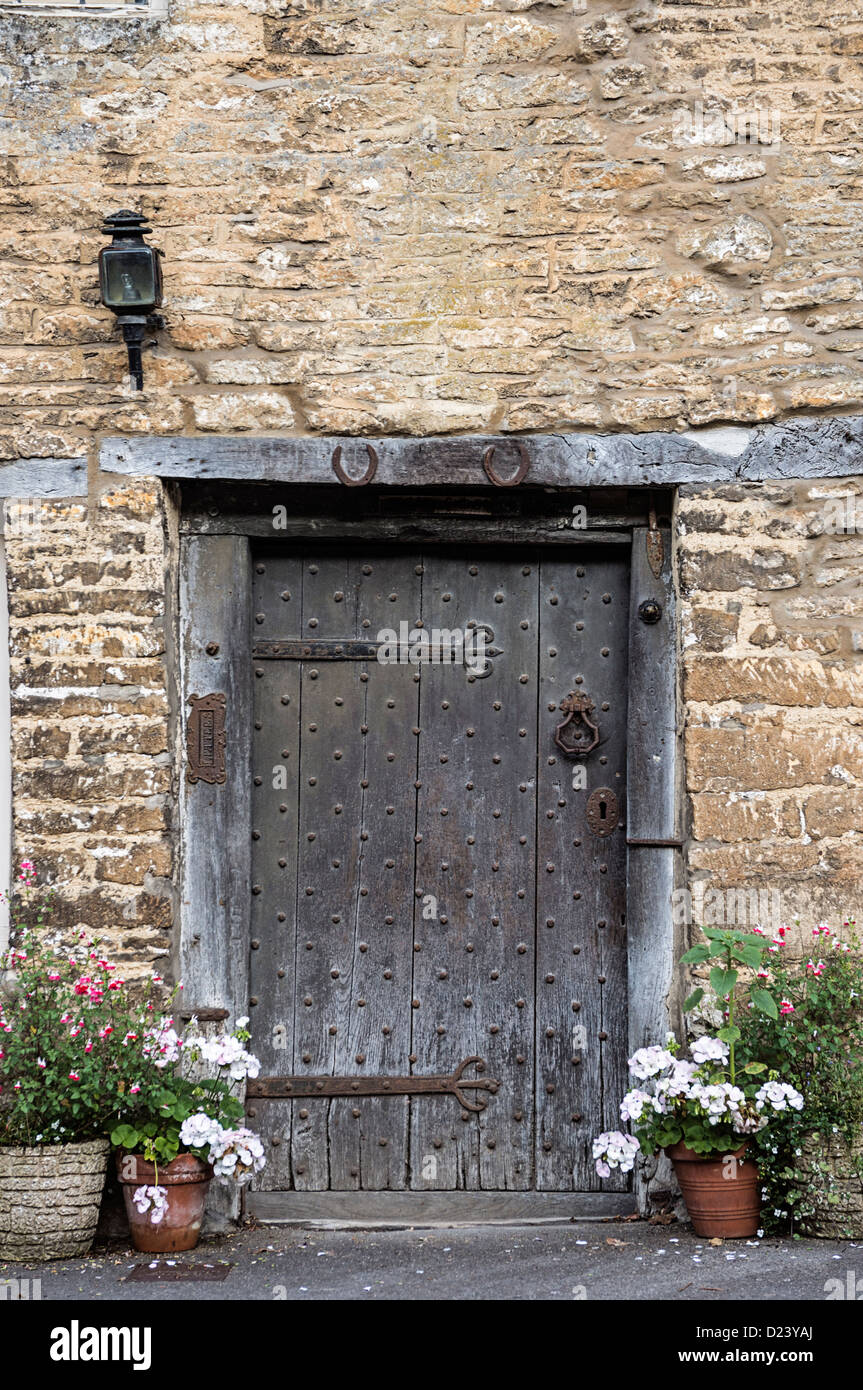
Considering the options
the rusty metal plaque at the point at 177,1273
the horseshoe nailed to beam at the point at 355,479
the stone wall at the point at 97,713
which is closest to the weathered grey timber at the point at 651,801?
the horseshoe nailed to beam at the point at 355,479

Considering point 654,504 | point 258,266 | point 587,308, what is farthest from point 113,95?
point 654,504

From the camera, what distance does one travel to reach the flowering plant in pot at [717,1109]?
3.48 meters

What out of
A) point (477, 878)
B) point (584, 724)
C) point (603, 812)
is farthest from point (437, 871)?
point (584, 724)

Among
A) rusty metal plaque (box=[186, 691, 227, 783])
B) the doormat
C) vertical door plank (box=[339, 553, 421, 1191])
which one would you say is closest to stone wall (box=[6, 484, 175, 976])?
rusty metal plaque (box=[186, 691, 227, 783])

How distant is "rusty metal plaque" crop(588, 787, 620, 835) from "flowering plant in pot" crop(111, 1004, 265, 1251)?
1290 millimetres

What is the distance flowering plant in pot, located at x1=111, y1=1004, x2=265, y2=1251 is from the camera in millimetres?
3492

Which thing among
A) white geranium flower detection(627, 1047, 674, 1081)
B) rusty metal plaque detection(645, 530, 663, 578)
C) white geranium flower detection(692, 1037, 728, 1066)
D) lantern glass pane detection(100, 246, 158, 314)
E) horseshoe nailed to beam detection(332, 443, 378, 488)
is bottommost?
white geranium flower detection(627, 1047, 674, 1081)

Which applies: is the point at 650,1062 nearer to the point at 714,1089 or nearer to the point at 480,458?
the point at 714,1089

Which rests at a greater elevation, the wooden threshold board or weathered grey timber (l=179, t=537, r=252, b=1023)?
weathered grey timber (l=179, t=537, r=252, b=1023)

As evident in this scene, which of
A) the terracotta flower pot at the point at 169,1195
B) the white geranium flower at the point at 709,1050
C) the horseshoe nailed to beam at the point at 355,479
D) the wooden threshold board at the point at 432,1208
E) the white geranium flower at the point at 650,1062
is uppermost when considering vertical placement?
the horseshoe nailed to beam at the point at 355,479

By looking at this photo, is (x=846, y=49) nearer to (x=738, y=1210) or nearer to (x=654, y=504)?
(x=654, y=504)

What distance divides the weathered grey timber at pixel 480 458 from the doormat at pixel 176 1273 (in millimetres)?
2237

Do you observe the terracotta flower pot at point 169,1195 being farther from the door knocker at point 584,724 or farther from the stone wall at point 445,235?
the door knocker at point 584,724

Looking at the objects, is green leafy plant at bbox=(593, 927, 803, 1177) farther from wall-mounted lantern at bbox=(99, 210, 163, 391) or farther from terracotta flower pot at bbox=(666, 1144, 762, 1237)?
wall-mounted lantern at bbox=(99, 210, 163, 391)
